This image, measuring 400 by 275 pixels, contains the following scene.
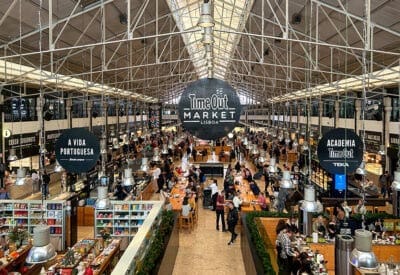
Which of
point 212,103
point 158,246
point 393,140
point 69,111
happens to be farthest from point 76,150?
point 69,111

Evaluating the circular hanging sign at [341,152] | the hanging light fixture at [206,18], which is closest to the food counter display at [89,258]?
the circular hanging sign at [341,152]

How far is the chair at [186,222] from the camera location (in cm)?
1198

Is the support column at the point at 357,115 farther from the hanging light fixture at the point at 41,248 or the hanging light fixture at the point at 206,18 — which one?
the hanging light fixture at the point at 41,248

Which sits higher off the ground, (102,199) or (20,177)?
(20,177)

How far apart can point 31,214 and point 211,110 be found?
6847mm

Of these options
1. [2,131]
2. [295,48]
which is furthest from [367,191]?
[2,131]

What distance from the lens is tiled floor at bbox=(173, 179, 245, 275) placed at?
9156 millimetres

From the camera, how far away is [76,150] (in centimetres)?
729

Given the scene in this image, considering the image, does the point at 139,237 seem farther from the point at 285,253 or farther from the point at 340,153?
the point at 340,153

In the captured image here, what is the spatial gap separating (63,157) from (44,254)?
8.06 feet

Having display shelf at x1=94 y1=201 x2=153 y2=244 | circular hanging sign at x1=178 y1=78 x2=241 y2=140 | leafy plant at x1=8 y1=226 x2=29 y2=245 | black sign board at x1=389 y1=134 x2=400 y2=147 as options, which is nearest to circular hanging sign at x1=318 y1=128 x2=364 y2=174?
circular hanging sign at x1=178 y1=78 x2=241 y2=140

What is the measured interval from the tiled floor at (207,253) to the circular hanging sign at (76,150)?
11.6 feet

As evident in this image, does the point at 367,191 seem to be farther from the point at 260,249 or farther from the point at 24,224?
the point at 24,224

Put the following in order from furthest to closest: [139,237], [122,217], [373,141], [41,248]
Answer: [373,141]
[122,217]
[139,237]
[41,248]
